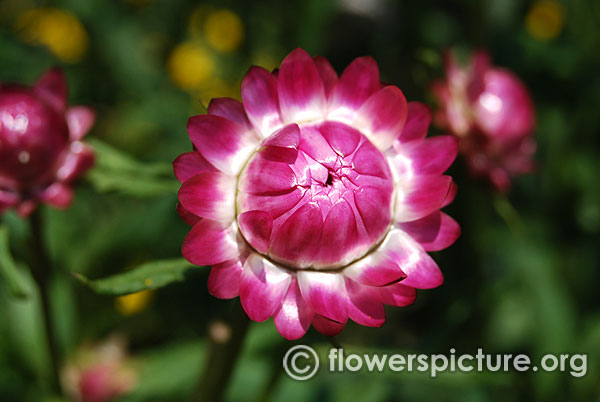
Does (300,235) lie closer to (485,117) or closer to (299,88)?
(299,88)

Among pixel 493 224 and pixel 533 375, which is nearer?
pixel 533 375

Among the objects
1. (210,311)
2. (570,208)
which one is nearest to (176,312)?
(210,311)

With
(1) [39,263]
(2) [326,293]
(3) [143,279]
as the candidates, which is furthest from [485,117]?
(1) [39,263]

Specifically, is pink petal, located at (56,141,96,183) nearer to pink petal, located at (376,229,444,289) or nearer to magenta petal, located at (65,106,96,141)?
magenta petal, located at (65,106,96,141)

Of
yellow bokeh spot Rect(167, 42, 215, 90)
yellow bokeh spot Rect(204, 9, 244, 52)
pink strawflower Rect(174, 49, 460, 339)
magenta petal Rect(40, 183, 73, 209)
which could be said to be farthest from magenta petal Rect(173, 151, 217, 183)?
yellow bokeh spot Rect(204, 9, 244, 52)

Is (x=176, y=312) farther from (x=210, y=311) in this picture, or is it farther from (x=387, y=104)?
(x=387, y=104)

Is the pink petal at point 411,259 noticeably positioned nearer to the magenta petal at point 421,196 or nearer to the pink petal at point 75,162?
the magenta petal at point 421,196

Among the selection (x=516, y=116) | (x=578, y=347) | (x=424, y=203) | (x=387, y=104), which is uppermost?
(x=387, y=104)
